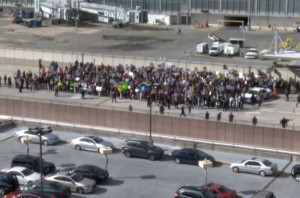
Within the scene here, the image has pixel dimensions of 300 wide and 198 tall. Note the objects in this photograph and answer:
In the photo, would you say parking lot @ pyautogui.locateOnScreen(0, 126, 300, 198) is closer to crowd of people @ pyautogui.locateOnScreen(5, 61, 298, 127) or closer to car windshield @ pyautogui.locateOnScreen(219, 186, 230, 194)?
car windshield @ pyautogui.locateOnScreen(219, 186, 230, 194)

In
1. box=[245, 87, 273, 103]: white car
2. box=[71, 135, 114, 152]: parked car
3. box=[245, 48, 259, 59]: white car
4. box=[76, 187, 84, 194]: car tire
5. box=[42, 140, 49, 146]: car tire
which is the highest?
box=[245, 48, 259, 59]: white car

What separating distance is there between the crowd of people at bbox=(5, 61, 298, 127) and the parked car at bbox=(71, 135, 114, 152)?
249 inches

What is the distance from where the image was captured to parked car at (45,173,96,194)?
34969 millimetres

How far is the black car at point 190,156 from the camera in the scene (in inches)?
1513

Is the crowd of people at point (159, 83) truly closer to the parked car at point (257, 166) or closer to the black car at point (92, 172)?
the parked car at point (257, 166)

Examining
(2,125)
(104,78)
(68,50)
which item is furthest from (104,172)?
(68,50)

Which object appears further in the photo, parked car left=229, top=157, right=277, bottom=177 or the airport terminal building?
the airport terminal building

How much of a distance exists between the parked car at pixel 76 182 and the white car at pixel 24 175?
0.95m

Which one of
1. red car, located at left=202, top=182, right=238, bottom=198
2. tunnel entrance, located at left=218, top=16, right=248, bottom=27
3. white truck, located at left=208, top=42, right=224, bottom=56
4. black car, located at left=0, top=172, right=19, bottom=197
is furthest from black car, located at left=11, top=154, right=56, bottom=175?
tunnel entrance, located at left=218, top=16, right=248, bottom=27

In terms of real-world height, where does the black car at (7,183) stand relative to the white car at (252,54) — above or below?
below

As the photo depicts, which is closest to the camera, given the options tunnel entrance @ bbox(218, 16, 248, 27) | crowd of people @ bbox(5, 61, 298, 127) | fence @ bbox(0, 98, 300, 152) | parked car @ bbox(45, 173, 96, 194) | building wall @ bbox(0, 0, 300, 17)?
parked car @ bbox(45, 173, 96, 194)

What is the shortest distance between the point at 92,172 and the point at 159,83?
16.3 m

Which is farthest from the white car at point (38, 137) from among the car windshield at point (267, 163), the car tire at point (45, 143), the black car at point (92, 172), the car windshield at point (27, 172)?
the car windshield at point (267, 163)

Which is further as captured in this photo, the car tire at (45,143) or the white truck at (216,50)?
the white truck at (216,50)
